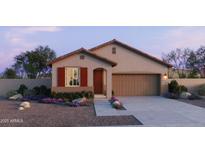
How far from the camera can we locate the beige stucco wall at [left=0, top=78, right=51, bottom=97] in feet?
79.6

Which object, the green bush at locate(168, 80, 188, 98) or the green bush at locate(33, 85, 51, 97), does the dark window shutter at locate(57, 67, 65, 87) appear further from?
the green bush at locate(168, 80, 188, 98)

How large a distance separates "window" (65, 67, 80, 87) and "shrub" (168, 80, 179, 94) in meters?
7.85

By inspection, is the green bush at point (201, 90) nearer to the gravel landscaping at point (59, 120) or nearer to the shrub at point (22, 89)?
the gravel landscaping at point (59, 120)

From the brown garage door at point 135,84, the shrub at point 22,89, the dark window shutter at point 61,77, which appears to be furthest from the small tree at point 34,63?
the dark window shutter at point 61,77

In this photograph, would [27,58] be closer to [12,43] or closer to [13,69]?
[13,69]

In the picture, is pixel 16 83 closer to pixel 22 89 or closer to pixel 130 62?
pixel 22 89

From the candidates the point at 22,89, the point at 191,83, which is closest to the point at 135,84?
the point at 191,83

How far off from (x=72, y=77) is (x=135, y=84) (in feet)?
20.3

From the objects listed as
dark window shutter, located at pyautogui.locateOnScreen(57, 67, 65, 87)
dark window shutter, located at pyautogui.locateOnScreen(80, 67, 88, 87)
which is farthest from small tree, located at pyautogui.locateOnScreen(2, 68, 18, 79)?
dark window shutter, located at pyautogui.locateOnScreen(80, 67, 88, 87)

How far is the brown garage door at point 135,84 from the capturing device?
24.2 m

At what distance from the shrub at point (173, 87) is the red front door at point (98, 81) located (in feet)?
18.4

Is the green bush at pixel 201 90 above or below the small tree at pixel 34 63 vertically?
below
